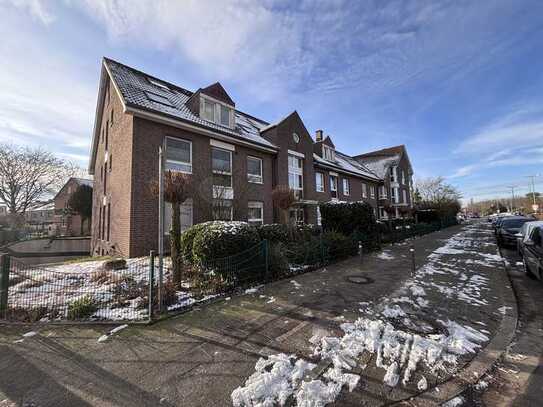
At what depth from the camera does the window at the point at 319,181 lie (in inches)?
806

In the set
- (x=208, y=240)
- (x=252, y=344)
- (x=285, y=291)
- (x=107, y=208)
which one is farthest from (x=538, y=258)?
(x=107, y=208)

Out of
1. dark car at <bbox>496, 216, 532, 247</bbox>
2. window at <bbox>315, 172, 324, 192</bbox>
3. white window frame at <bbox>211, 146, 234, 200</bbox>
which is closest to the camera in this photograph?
white window frame at <bbox>211, 146, 234, 200</bbox>

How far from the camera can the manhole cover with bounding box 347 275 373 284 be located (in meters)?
7.13

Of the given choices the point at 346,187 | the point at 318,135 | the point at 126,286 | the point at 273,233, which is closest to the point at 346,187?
the point at 346,187

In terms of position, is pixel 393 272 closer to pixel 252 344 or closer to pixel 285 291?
pixel 285 291

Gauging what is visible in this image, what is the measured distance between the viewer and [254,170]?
15.1 metres

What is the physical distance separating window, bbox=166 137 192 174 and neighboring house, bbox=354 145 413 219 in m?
25.4

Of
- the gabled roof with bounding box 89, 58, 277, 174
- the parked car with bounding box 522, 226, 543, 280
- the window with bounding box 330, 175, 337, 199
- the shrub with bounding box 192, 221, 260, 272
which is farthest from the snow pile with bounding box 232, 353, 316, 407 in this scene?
the window with bounding box 330, 175, 337, 199

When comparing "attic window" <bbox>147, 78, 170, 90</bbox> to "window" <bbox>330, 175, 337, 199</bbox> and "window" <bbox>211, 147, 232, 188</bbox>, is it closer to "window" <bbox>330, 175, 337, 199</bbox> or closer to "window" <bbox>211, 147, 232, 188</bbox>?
"window" <bbox>211, 147, 232, 188</bbox>

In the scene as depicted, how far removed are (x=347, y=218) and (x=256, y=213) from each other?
17.9ft

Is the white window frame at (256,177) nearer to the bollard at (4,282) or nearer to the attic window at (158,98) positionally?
the attic window at (158,98)

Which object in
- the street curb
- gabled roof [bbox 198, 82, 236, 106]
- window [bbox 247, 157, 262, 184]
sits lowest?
the street curb

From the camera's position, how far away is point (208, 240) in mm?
6430

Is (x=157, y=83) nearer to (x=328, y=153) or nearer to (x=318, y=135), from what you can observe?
(x=328, y=153)
